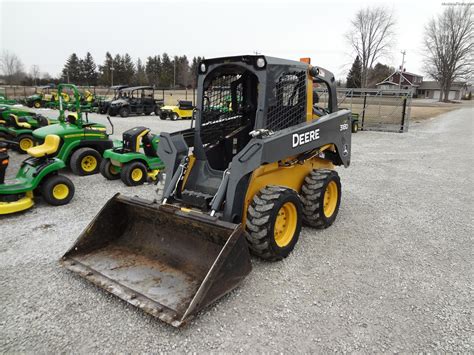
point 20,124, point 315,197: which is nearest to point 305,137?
point 315,197

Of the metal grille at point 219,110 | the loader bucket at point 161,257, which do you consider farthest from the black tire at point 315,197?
the loader bucket at point 161,257

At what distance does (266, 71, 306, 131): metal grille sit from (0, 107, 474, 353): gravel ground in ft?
5.03

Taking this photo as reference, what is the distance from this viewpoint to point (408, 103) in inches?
675

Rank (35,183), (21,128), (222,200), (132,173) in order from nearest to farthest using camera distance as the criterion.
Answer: (222,200) < (35,183) < (132,173) < (21,128)

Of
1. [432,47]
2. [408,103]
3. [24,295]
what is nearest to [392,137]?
[408,103]

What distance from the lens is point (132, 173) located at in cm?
707

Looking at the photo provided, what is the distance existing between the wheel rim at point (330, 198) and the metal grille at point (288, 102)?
110cm

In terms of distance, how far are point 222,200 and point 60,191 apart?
3363mm

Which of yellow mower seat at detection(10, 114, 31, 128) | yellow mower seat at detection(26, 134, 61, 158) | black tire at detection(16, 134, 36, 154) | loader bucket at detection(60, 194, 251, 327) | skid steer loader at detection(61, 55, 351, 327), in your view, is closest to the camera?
loader bucket at detection(60, 194, 251, 327)

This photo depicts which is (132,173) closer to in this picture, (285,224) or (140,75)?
(285,224)

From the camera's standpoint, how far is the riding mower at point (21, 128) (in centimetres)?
1056

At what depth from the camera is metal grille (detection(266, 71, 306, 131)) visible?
14.2ft

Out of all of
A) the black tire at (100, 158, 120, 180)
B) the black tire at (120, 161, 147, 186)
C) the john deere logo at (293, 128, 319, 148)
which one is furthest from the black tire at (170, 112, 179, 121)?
the john deere logo at (293, 128, 319, 148)

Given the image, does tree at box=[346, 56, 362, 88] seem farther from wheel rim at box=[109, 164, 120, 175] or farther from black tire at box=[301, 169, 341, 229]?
black tire at box=[301, 169, 341, 229]
